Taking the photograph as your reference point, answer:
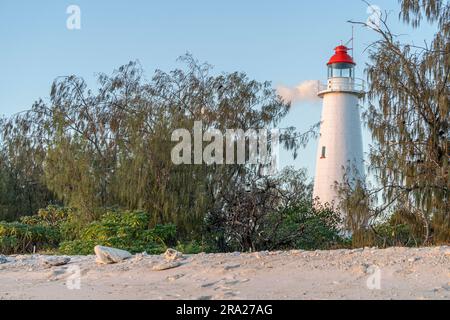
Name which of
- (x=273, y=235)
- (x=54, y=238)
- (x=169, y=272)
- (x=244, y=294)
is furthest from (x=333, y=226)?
(x=244, y=294)

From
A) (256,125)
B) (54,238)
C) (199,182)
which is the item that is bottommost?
(54,238)

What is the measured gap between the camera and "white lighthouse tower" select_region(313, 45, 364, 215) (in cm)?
2661

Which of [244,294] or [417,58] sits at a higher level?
[417,58]

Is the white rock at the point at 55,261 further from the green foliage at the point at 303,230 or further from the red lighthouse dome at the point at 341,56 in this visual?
the red lighthouse dome at the point at 341,56

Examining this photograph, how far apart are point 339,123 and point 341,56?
2.78 m

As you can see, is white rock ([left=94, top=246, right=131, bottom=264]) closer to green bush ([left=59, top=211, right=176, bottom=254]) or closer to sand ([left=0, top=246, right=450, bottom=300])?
sand ([left=0, top=246, right=450, bottom=300])

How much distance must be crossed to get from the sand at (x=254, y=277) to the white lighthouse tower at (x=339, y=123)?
15.3m

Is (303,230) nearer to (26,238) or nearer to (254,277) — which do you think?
(254,277)

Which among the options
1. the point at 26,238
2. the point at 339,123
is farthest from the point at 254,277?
the point at 339,123

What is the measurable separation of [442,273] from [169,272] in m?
3.99

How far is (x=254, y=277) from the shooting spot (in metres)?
9.85
